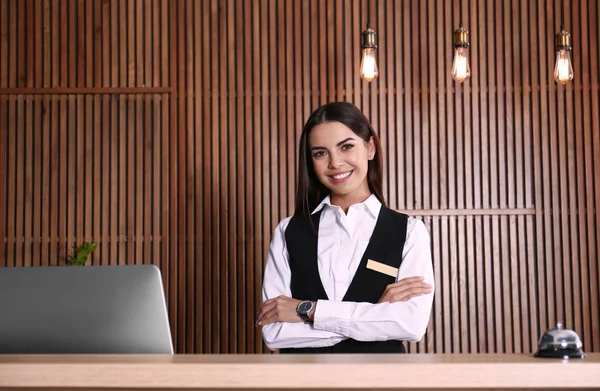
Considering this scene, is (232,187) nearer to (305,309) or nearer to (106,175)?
(106,175)

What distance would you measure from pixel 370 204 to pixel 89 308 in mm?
1657

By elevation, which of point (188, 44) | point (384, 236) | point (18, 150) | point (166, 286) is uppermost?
point (188, 44)

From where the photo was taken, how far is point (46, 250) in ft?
18.7

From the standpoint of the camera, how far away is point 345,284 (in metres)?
3.26

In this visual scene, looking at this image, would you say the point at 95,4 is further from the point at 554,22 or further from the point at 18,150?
the point at 554,22

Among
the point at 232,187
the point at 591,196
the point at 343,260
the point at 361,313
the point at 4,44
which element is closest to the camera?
the point at 361,313

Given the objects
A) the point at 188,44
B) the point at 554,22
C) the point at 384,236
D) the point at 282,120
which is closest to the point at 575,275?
the point at 554,22

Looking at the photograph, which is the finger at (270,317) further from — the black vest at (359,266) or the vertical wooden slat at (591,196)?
the vertical wooden slat at (591,196)

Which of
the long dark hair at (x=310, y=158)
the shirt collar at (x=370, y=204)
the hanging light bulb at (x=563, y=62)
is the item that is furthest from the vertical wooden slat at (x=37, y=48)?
the hanging light bulb at (x=563, y=62)

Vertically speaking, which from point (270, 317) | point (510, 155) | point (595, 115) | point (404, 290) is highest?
point (595, 115)

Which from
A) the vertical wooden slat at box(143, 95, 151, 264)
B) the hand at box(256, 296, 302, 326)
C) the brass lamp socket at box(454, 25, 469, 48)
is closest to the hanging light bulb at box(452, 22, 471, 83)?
Result: the brass lamp socket at box(454, 25, 469, 48)

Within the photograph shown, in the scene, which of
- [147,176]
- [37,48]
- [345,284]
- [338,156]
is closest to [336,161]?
[338,156]

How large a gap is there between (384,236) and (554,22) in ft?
10.4

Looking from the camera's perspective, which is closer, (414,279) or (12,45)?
(414,279)
